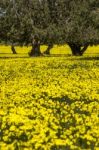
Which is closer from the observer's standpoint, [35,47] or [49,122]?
[49,122]

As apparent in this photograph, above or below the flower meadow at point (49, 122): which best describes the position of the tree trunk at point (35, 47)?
below

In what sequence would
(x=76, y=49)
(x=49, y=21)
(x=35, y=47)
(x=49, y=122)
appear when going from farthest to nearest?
(x=76, y=49) → (x=35, y=47) → (x=49, y=21) → (x=49, y=122)

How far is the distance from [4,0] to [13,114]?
5894 cm

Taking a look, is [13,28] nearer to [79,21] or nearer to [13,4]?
[13,4]

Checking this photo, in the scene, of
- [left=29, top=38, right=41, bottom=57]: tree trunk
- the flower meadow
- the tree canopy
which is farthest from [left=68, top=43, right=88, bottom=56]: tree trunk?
the flower meadow

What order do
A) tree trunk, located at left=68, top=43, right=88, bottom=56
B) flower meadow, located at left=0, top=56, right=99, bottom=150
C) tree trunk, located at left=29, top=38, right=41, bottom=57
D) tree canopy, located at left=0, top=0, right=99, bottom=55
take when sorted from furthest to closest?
1. tree trunk, located at left=68, top=43, right=88, bottom=56
2. tree trunk, located at left=29, top=38, right=41, bottom=57
3. tree canopy, located at left=0, top=0, right=99, bottom=55
4. flower meadow, located at left=0, top=56, right=99, bottom=150

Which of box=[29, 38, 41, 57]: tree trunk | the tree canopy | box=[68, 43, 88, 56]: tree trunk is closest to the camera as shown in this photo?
the tree canopy

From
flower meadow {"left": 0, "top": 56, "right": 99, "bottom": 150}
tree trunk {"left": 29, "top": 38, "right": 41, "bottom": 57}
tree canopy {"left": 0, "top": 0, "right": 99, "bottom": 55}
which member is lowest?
tree trunk {"left": 29, "top": 38, "right": 41, "bottom": 57}

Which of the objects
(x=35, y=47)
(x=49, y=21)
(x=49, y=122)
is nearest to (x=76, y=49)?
(x=35, y=47)

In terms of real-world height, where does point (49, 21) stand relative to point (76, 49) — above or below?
above

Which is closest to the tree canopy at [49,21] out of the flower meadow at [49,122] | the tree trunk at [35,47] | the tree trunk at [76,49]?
the tree trunk at [35,47]

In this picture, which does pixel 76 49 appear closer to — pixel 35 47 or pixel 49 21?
pixel 35 47

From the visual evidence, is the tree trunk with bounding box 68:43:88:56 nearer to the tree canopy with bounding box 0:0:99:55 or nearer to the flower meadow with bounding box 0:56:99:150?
the tree canopy with bounding box 0:0:99:55

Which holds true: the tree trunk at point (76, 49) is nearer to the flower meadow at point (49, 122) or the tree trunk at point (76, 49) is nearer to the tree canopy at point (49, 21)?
the tree canopy at point (49, 21)
